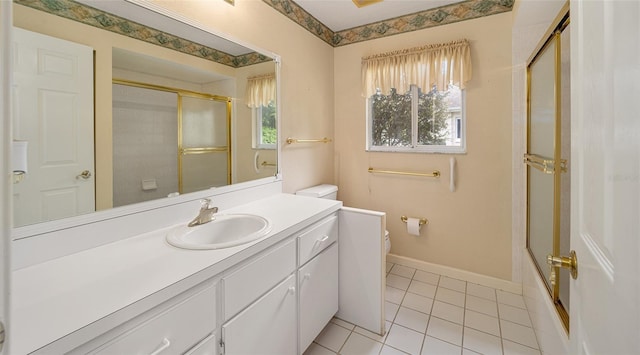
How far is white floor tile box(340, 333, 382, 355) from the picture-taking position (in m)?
1.62

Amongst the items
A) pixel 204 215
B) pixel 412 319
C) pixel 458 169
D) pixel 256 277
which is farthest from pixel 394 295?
pixel 204 215

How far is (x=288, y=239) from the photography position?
1.35 metres

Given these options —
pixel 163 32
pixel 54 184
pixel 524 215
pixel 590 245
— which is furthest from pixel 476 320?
pixel 163 32

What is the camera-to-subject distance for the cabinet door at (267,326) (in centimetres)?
105

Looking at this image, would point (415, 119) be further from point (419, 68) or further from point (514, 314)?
point (514, 314)

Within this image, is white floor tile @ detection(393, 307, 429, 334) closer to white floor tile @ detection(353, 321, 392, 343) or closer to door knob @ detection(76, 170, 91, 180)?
white floor tile @ detection(353, 321, 392, 343)

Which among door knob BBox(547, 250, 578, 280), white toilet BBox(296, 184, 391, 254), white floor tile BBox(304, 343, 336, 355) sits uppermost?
white toilet BBox(296, 184, 391, 254)

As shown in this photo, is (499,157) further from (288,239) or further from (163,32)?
(163,32)

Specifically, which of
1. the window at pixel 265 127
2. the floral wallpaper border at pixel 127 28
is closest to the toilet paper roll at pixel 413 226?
the window at pixel 265 127

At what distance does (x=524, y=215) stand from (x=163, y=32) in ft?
8.85

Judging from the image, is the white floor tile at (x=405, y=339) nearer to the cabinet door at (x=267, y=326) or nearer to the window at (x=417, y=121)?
the cabinet door at (x=267, y=326)

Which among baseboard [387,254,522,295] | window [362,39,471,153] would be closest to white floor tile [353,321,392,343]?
baseboard [387,254,522,295]

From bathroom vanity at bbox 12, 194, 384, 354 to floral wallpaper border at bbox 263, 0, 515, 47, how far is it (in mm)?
1652

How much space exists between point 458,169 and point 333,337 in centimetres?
167
